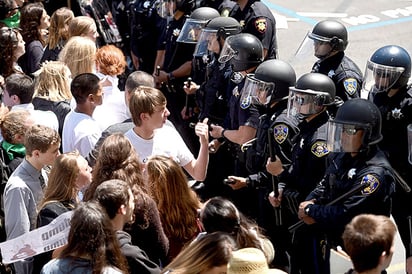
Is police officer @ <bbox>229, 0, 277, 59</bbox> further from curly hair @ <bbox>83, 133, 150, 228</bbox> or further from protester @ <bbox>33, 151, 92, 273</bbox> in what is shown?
protester @ <bbox>33, 151, 92, 273</bbox>

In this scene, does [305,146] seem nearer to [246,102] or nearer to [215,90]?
[246,102]

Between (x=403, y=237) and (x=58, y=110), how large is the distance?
3.07 metres

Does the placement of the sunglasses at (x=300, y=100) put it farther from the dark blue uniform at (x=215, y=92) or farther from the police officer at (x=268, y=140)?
the dark blue uniform at (x=215, y=92)

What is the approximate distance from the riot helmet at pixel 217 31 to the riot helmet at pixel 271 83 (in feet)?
4.07

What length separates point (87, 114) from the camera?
702 centimetres

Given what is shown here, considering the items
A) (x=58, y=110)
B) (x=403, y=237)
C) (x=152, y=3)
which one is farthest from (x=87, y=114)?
(x=152, y=3)

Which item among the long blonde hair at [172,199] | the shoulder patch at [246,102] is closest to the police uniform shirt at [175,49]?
the shoulder patch at [246,102]

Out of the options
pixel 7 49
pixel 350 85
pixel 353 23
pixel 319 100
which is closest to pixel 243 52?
pixel 350 85

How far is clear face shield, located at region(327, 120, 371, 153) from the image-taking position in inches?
230

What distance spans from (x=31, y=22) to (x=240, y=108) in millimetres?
3449

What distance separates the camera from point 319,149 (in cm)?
618

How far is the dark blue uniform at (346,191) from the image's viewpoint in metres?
5.66

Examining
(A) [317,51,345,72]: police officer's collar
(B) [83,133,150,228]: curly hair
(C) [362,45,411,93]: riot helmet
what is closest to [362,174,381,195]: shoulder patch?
(C) [362,45,411,93]: riot helmet

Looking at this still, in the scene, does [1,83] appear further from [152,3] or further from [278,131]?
[278,131]
